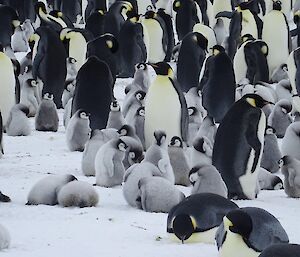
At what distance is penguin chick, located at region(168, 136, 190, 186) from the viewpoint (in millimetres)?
7965

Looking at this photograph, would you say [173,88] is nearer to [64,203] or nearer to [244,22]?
[64,203]

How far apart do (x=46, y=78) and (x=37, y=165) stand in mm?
4119

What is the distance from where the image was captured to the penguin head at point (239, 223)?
4.70 m

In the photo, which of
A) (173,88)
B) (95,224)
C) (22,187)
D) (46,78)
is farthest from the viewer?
(46,78)

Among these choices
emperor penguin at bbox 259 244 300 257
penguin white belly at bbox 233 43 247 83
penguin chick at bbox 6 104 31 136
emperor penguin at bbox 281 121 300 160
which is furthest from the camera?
penguin white belly at bbox 233 43 247 83

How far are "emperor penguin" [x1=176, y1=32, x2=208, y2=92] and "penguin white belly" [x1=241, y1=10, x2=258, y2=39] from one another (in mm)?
2569

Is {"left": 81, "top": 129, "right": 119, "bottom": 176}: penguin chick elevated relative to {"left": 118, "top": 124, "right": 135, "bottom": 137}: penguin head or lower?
lower

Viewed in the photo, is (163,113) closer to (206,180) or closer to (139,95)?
(139,95)

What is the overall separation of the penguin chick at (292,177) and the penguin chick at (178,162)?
766 millimetres

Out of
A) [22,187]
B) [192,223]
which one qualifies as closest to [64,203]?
[22,187]

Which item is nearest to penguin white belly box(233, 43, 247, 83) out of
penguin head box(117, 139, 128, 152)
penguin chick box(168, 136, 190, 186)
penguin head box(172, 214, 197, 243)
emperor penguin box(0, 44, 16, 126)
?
emperor penguin box(0, 44, 16, 126)

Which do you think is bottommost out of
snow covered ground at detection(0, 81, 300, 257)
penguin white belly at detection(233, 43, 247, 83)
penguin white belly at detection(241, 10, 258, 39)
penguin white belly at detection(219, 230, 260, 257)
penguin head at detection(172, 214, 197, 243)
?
snow covered ground at detection(0, 81, 300, 257)

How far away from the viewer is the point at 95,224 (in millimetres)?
6164

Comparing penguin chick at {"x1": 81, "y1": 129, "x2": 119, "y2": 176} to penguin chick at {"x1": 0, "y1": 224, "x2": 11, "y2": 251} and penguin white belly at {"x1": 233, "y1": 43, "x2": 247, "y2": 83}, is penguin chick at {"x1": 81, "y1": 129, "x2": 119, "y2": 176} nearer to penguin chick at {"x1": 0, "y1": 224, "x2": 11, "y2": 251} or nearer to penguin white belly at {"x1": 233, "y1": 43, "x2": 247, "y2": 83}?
penguin chick at {"x1": 0, "y1": 224, "x2": 11, "y2": 251}
